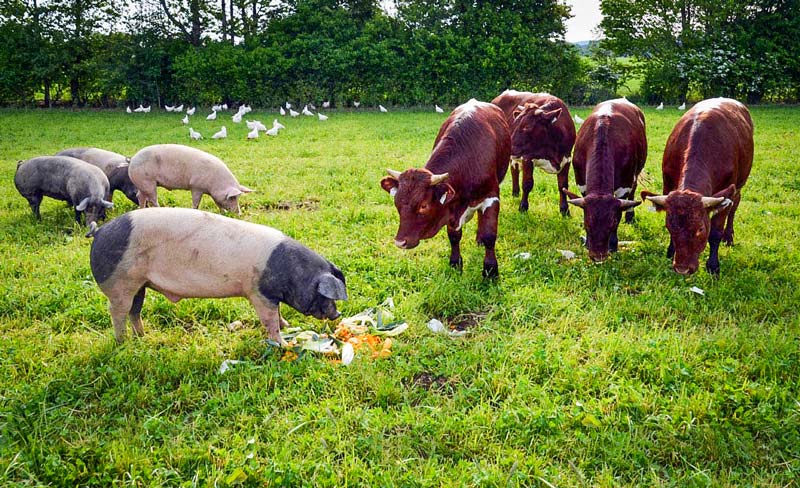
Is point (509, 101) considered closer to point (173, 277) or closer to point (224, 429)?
point (173, 277)

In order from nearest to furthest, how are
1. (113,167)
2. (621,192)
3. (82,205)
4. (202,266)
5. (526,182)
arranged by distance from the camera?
(202,266) → (621,192) → (82,205) → (526,182) → (113,167)

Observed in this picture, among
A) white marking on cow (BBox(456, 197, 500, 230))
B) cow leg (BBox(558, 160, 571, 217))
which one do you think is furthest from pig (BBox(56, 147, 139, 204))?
cow leg (BBox(558, 160, 571, 217))

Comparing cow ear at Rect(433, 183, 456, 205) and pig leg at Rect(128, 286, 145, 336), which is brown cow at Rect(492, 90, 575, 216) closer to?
cow ear at Rect(433, 183, 456, 205)

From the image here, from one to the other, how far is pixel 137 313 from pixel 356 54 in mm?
23705

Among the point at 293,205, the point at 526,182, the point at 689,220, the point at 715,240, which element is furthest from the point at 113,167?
the point at 715,240

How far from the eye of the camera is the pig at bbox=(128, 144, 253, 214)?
873cm

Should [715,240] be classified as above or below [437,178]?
below

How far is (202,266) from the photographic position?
456 centimetres

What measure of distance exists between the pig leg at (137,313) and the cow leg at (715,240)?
6030 mm

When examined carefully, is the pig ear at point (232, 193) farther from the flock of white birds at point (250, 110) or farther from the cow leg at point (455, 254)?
the flock of white birds at point (250, 110)

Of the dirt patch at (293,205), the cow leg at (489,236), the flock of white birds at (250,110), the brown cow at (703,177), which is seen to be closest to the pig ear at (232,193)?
the dirt patch at (293,205)

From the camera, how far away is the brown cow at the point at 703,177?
5.50 meters

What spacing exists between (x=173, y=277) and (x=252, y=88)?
24.8m

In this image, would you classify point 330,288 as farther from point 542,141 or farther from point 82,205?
point 542,141
